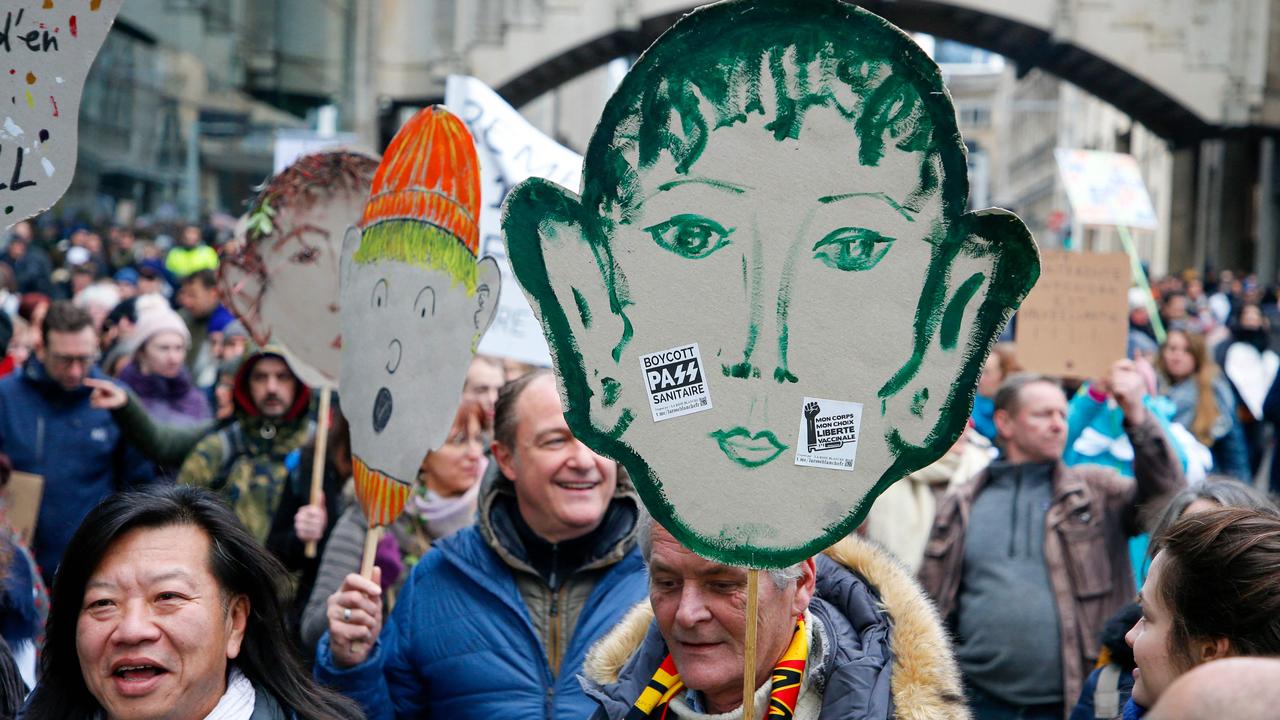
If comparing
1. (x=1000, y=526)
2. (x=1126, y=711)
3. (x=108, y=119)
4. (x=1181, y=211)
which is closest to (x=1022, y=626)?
(x=1000, y=526)

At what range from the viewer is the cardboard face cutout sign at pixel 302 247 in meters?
4.77

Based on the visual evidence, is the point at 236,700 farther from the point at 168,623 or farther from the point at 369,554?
the point at 369,554

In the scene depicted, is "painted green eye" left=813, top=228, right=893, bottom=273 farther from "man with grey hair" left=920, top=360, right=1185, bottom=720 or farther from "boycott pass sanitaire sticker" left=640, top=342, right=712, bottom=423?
"man with grey hair" left=920, top=360, right=1185, bottom=720

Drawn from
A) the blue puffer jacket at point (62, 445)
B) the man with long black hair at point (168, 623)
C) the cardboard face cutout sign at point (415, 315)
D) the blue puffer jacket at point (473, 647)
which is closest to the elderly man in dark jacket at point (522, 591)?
the blue puffer jacket at point (473, 647)

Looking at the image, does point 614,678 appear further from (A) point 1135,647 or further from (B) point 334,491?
(B) point 334,491

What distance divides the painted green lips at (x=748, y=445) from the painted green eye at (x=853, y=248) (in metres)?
0.30

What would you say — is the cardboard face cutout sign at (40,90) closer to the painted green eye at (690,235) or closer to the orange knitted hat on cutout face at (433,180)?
the orange knitted hat on cutout face at (433,180)

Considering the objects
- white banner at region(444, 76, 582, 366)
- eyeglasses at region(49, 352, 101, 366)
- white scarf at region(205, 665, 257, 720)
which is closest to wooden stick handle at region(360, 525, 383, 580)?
white scarf at region(205, 665, 257, 720)

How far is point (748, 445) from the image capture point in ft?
7.89

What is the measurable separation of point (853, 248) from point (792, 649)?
0.78 m

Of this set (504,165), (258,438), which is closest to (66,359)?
(258,438)

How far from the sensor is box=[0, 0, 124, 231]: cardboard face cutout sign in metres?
2.94

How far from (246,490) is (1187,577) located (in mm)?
3969

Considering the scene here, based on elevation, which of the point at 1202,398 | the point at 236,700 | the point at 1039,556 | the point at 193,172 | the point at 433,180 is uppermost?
the point at 193,172
